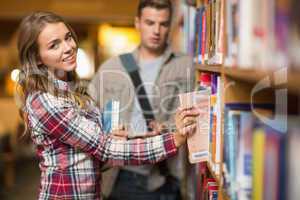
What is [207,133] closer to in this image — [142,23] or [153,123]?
[153,123]

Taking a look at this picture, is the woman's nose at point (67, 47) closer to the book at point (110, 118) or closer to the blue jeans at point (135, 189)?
the book at point (110, 118)

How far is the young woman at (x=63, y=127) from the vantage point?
4.88ft

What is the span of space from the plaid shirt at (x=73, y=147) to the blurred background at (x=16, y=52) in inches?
114

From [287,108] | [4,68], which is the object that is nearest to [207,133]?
[287,108]

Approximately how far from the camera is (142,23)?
6.97 ft

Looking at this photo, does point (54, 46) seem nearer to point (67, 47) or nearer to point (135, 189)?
point (67, 47)

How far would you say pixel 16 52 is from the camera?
16.6ft

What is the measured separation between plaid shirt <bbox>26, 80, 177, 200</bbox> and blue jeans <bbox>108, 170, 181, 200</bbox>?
45 cm

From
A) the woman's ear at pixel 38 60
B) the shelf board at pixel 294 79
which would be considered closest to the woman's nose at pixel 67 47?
the woman's ear at pixel 38 60

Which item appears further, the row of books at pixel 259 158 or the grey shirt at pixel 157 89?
the grey shirt at pixel 157 89

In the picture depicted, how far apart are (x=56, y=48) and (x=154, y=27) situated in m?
0.64

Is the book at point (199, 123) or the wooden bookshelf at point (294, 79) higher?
the wooden bookshelf at point (294, 79)

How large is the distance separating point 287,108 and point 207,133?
458 millimetres

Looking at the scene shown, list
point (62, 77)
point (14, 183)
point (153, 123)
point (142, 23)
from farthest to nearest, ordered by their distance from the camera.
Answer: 1. point (14, 183)
2. point (142, 23)
3. point (153, 123)
4. point (62, 77)
